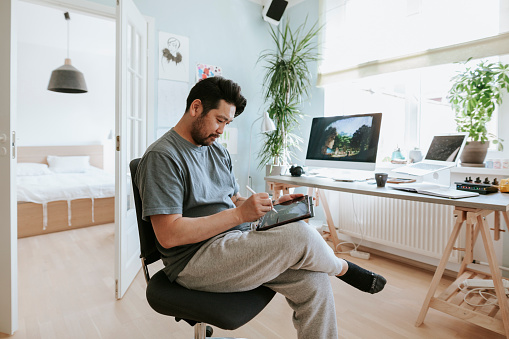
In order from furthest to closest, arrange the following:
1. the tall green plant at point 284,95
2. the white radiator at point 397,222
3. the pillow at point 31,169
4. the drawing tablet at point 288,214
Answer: the pillow at point 31,169, the tall green plant at point 284,95, the white radiator at point 397,222, the drawing tablet at point 288,214

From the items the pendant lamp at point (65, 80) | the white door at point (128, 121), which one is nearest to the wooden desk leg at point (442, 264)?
the white door at point (128, 121)

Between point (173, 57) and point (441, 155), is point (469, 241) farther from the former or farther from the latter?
point (173, 57)

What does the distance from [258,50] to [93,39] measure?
117 inches

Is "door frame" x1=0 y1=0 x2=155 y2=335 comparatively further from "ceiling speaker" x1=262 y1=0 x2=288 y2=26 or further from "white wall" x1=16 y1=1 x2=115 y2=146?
"white wall" x1=16 y1=1 x2=115 y2=146

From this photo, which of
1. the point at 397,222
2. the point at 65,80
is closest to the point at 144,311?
the point at 397,222

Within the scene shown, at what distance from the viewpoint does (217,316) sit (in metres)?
0.91

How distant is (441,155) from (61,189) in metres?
3.67

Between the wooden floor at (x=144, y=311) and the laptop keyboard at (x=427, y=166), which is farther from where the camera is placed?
the laptop keyboard at (x=427, y=166)

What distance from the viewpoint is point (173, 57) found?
2779mm

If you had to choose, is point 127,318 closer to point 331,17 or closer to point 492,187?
point 492,187

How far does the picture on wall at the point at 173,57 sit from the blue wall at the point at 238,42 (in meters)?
0.04

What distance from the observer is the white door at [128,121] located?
1.92m

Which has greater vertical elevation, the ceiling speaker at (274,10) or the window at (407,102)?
the ceiling speaker at (274,10)

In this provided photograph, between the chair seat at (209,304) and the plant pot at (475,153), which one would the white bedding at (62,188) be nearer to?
the chair seat at (209,304)
